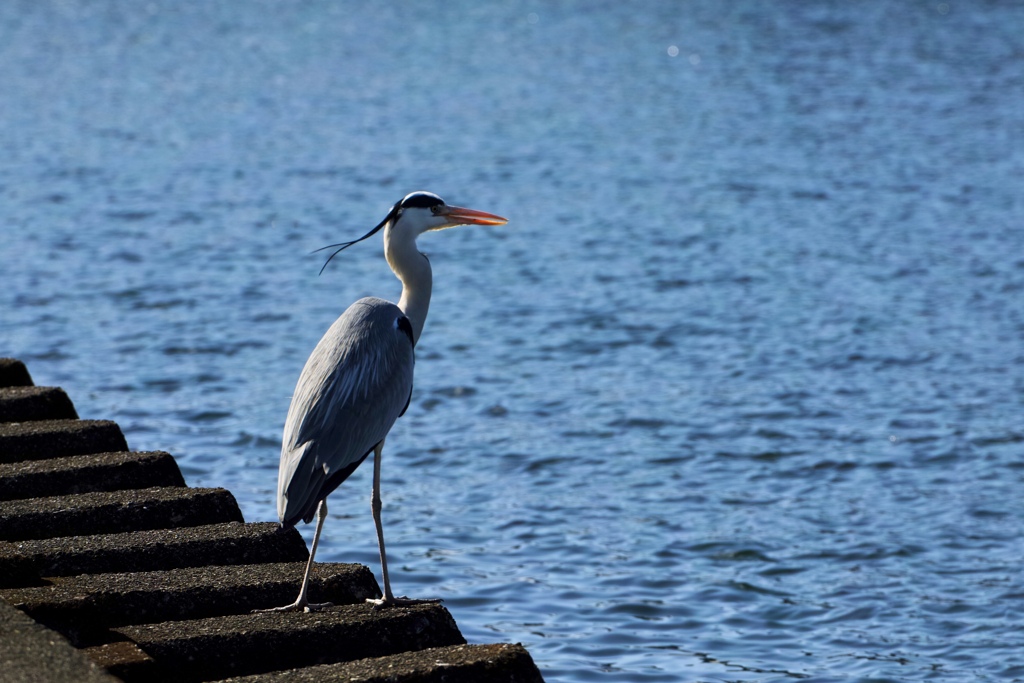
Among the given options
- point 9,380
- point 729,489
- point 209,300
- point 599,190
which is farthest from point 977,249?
point 9,380

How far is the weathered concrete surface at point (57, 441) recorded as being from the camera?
215 inches

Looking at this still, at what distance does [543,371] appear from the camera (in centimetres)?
1112

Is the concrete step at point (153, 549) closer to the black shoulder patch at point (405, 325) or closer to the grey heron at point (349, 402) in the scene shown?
the grey heron at point (349, 402)

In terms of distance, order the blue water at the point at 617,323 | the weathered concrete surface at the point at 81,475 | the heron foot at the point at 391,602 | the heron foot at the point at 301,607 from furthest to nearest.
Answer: the blue water at the point at 617,323 < the weathered concrete surface at the point at 81,475 < the heron foot at the point at 391,602 < the heron foot at the point at 301,607

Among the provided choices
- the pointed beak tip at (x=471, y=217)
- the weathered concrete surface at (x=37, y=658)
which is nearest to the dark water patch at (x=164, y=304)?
the pointed beak tip at (x=471, y=217)

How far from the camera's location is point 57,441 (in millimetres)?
5516

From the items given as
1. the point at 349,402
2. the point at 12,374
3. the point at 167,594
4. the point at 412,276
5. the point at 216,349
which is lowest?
the point at 216,349

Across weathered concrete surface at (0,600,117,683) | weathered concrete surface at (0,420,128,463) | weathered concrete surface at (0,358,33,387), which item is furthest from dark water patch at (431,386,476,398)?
weathered concrete surface at (0,600,117,683)

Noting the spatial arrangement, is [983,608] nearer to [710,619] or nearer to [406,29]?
[710,619]

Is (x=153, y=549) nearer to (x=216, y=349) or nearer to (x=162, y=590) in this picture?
(x=162, y=590)

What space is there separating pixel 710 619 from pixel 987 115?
1732cm

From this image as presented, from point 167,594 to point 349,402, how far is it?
3.16 feet

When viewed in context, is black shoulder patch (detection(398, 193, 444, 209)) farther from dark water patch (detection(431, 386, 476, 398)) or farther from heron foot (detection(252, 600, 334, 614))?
dark water patch (detection(431, 386, 476, 398))

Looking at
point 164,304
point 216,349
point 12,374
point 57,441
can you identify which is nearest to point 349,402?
point 57,441
